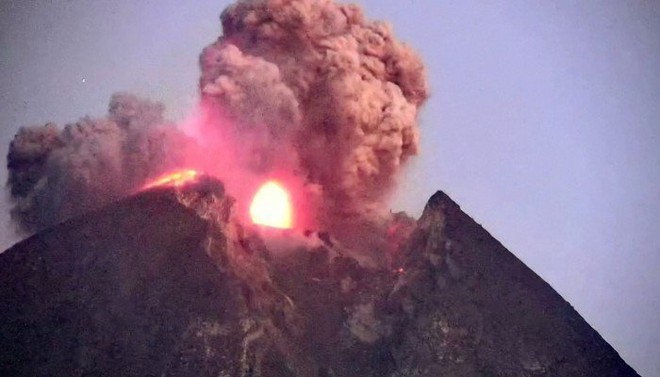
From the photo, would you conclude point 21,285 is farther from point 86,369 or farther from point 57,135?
point 57,135

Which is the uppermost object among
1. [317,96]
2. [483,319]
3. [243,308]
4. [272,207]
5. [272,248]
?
[317,96]

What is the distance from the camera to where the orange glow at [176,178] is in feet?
75.9

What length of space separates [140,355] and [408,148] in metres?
17.2

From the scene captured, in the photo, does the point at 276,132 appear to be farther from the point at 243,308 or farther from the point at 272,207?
the point at 243,308

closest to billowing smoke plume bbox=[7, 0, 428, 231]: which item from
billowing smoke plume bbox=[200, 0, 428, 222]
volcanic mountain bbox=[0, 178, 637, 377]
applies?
billowing smoke plume bbox=[200, 0, 428, 222]

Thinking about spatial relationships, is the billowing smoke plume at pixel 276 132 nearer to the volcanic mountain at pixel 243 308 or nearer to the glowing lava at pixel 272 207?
the glowing lava at pixel 272 207

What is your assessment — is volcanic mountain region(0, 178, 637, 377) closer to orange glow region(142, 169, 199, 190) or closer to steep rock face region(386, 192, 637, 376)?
steep rock face region(386, 192, 637, 376)

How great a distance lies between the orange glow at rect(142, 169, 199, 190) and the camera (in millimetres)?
23141

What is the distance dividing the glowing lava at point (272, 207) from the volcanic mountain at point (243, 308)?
3.79 meters

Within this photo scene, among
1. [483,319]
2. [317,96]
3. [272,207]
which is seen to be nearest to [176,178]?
[272,207]

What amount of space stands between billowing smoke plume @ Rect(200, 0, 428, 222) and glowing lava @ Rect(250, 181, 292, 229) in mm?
1043

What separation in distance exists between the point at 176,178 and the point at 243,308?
5.63 meters

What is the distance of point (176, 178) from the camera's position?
23922 mm

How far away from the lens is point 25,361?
1844 centimetres
